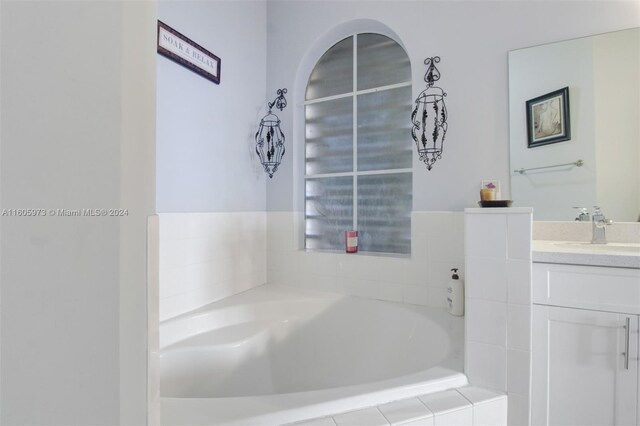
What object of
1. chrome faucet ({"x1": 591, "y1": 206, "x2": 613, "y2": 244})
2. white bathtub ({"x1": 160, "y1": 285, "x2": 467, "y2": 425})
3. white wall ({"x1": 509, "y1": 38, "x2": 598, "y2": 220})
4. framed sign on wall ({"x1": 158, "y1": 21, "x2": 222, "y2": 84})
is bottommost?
Result: white bathtub ({"x1": 160, "y1": 285, "x2": 467, "y2": 425})

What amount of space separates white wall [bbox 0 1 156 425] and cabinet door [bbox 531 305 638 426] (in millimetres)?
1286

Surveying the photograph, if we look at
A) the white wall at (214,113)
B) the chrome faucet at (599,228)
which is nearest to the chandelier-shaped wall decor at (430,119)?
the chrome faucet at (599,228)

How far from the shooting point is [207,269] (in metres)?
1.78

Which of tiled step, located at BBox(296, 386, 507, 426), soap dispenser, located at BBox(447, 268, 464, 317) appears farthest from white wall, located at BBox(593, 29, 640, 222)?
tiled step, located at BBox(296, 386, 507, 426)

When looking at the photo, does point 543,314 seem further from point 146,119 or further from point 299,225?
point 299,225

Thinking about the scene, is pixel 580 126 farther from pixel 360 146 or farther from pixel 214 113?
pixel 214 113

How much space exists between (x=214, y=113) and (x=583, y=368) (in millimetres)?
2042

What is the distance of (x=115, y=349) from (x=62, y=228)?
13cm

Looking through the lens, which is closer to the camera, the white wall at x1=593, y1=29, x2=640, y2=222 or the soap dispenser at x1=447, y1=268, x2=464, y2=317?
the white wall at x1=593, y1=29, x2=640, y2=222

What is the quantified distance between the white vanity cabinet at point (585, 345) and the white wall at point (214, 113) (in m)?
1.62

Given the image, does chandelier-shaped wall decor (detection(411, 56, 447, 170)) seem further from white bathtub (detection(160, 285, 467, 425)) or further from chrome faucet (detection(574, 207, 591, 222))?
white bathtub (detection(160, 285, 467, 425))

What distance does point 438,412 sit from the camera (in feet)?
3.00

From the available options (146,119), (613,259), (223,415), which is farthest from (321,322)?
(146,119)

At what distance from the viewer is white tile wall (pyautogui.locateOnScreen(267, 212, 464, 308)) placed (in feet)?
5.79
